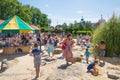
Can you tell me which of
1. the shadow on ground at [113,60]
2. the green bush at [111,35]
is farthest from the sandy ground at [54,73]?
the green bush at [111,35]

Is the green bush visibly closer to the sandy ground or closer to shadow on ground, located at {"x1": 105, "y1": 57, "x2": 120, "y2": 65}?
shadow on ground, located at {"x1": 105, "y1": 57, "x2": 120, "y2": 65}

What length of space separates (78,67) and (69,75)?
112 cm

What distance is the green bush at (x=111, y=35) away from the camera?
663 inches

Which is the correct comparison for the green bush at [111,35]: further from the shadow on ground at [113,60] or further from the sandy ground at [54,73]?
the sandy ground at [54,73]

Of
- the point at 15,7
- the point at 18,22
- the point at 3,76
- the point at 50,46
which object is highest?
the point at 15,7

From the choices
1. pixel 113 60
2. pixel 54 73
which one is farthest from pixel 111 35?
pixel 54 73

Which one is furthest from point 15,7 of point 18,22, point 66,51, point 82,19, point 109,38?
point 66,51

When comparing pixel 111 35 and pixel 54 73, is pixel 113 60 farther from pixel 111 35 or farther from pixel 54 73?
pixel 54 73

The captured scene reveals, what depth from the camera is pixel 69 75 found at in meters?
8.70

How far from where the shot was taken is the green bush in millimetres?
16828

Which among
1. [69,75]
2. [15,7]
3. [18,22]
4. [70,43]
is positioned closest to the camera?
[69,75]

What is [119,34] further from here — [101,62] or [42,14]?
[42,14]

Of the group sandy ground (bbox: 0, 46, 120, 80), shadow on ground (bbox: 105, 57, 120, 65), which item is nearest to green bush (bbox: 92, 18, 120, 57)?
shadow on ground (bbox: 105, 57, 120, 65)

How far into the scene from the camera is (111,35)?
55.3 feet
